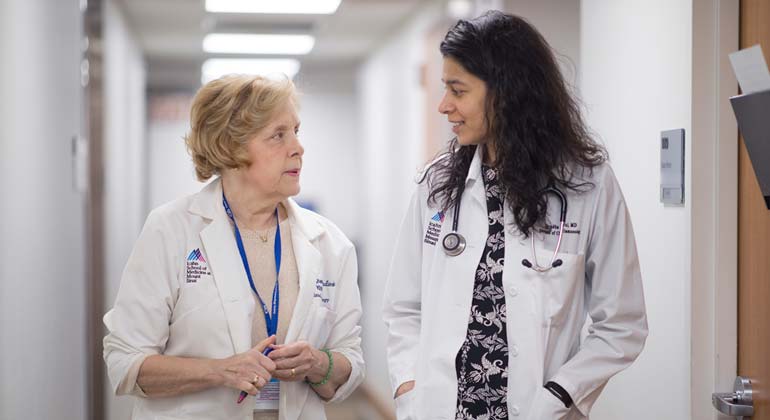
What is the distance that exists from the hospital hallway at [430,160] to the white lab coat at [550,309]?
34 mm

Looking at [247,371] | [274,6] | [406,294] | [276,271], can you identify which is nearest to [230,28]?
[274,6]

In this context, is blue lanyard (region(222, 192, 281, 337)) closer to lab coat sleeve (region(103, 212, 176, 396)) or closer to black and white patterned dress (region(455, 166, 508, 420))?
lab coat sleeve (region(103, 212, 176, 396))

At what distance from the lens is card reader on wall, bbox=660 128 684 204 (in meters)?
2.09

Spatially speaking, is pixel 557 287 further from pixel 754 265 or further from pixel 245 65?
pixel 245 65

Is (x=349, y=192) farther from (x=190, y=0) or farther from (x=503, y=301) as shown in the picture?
(x=503, y=301)

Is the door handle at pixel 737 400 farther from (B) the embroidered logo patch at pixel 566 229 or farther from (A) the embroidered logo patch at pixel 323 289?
(A) the embroidered logo patch at pixel 323 289

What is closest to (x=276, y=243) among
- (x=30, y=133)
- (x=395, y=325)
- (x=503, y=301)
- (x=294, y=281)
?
(x=294, y=281)

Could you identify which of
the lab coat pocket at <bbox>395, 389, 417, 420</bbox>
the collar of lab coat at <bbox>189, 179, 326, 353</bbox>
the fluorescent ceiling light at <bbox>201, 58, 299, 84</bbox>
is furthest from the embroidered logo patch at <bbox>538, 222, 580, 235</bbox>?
the fluorescent ceiling light at <bbox>201, 58, 299, 84</bbox>

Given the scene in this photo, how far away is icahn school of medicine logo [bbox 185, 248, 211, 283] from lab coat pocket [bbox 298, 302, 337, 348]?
24cm

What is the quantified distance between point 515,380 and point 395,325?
12.6 inches

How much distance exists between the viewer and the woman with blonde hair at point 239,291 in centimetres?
175

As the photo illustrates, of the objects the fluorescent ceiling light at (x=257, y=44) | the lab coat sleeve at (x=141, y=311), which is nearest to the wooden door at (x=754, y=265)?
the lab coat sleeve at (x=141, y=311)

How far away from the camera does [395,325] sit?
1.84 metres

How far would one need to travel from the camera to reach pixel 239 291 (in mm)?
1801
